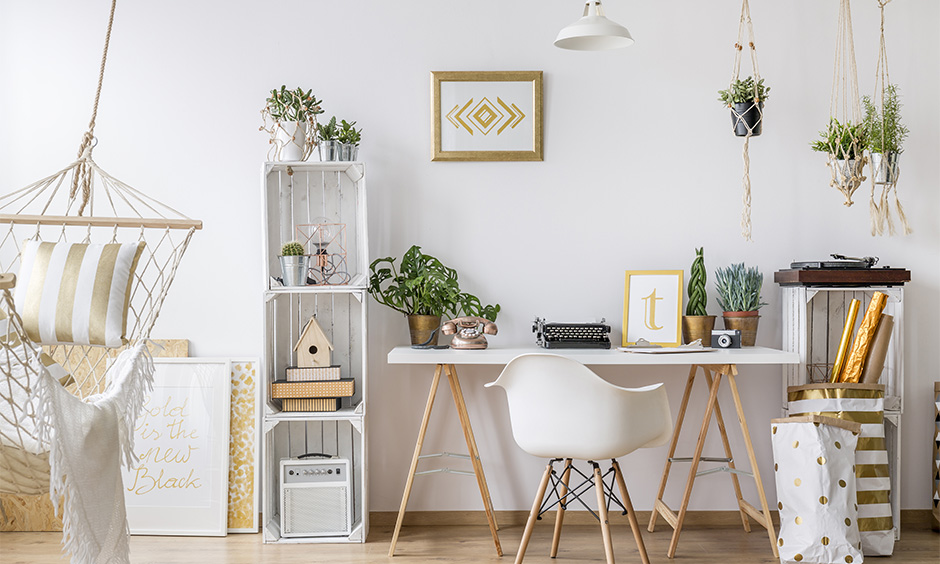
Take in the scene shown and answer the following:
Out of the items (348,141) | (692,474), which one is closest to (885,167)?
(692,474)

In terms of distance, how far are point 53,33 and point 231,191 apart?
1.08 m

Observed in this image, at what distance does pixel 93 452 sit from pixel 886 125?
10.6 ft

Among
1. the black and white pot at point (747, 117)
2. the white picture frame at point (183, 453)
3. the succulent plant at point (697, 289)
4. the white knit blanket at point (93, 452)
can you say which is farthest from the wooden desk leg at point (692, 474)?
the white knit blanket at point (93, 452)

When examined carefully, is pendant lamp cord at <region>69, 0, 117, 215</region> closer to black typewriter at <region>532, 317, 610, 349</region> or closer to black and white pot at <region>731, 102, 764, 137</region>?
black typewriter at <region>532, 317, 610, 349</region>

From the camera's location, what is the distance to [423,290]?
306cm

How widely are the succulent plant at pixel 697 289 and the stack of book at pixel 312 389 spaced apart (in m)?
1.49

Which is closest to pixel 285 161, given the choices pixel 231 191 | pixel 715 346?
pixel 231 191

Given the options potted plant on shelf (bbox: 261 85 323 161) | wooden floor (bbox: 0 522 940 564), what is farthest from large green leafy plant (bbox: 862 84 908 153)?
potted plant on shelf (bbox: 261 85 323 161)

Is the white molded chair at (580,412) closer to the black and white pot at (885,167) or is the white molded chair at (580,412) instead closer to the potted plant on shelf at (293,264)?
the potted plant on shelf at (293,264)

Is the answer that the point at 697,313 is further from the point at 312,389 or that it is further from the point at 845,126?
the point at 312,389

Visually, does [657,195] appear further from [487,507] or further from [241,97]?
[241,97]

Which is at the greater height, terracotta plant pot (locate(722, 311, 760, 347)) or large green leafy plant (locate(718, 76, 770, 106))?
large green leafy plant (locate(718, 76, 770, 106))

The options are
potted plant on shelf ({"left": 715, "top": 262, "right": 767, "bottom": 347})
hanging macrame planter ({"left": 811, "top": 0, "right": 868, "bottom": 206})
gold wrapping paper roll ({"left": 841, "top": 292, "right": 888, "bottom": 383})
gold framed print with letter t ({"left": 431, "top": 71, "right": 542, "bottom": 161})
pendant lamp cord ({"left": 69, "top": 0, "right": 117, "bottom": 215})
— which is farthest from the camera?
gold framed print with letter t ({"left": 431, "top": 71, "right": 542, "bottom": 161})

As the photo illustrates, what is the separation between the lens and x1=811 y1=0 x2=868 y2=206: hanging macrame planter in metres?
2.99
